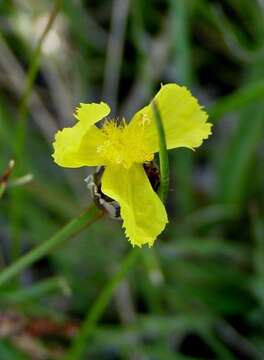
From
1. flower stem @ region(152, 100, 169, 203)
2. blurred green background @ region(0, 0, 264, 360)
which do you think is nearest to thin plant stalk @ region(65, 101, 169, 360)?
flower stem @ region(152, 100, 169, 203)

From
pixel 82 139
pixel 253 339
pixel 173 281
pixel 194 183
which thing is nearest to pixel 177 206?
pixel 194 183

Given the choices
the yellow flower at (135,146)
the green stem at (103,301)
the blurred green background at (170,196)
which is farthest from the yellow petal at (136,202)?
the blurred green background at (170,196)

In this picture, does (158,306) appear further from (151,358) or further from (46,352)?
(46,352)

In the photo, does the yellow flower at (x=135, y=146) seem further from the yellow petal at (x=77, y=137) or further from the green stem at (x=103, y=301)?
the green stem at (x=103, y=301)

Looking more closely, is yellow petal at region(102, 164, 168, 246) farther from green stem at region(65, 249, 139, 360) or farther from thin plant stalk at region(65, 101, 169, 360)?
green stem at region(65, 249, 139, 360)

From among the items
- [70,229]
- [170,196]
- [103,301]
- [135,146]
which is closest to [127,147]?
[135,146]
